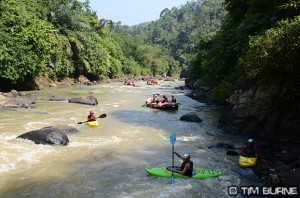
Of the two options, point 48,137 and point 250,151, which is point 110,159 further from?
point 250,151

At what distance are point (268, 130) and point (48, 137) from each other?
7345mm

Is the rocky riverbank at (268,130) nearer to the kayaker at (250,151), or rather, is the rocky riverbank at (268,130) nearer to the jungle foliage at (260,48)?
the kayaker at (250,151)

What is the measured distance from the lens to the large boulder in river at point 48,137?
9.75m

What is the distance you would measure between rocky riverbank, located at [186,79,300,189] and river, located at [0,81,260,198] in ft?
1.85

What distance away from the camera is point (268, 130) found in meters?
10.7

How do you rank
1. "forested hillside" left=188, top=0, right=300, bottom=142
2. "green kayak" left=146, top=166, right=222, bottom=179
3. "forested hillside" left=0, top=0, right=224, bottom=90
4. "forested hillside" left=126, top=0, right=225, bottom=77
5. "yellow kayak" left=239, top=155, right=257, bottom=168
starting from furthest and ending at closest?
"forested hillside" left=126, top=0, right=225, bottom=77 → "forested hillside" left=0, top=0, right=224, bottom=90 → "forested hillside" left=188, top=0, right=300, bottom=142 → "yellow kayak" left=239, top=155, right=257, bottom=168 → "green kayak" left=146, top=166, right=222, bottom=179

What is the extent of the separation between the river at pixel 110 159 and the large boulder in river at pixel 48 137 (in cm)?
22

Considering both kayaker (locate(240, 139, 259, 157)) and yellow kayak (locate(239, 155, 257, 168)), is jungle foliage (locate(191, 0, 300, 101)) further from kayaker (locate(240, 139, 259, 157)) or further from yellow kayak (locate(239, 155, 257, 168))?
yellow kayak (locate(239, 155, 257, 168))

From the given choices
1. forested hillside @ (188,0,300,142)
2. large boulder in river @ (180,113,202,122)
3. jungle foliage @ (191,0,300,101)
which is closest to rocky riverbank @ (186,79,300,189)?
forested hillside @ (188,0,300,142)

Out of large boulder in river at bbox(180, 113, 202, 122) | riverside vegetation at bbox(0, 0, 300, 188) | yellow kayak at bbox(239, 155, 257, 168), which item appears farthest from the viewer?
large boulder in river at bbox(180, 113, 202, 122)

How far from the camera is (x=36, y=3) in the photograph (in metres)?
31.4

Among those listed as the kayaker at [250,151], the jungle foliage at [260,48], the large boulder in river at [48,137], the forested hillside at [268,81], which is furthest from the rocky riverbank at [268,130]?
the large boulder in river at [48,137]

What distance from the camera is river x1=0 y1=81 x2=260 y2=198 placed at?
679 centimetres

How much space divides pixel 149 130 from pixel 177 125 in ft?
5.70
